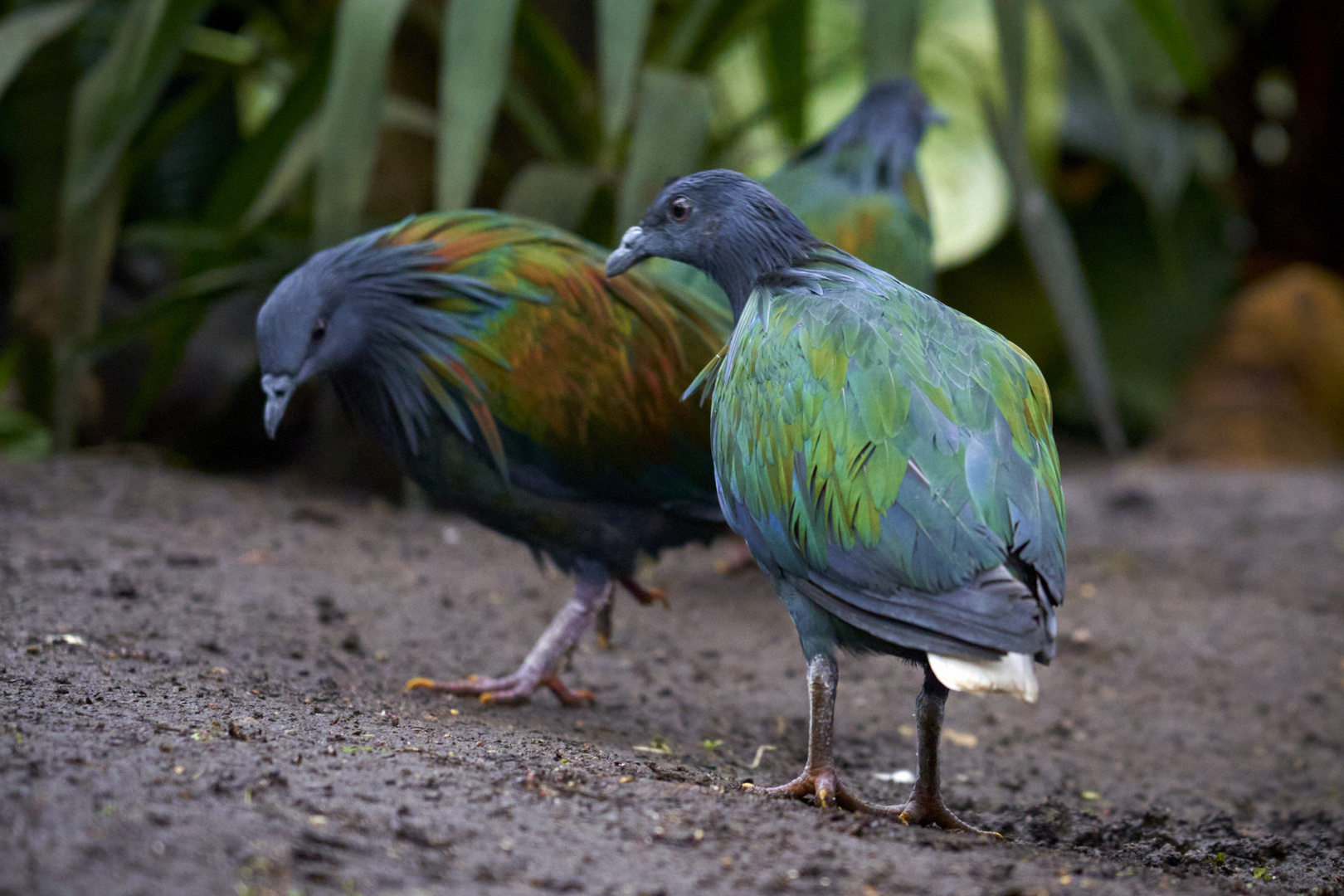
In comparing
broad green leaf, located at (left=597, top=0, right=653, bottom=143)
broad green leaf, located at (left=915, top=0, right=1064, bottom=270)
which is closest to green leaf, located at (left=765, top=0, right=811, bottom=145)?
broad green leaf, located at (left=597, top=0, right=653, bottom=143)

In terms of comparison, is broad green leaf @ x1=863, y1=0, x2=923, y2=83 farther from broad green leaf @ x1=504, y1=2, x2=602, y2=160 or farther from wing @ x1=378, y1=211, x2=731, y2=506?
wing @ x1=378, y1=211, x2=731, y2=506

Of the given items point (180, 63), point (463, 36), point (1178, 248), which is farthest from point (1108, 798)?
point (1178, 248)

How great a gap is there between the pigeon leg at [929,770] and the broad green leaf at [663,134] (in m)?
2.19

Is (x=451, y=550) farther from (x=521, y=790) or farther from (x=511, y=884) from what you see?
(x=511, y=884)

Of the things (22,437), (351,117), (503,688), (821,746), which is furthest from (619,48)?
(22,437)

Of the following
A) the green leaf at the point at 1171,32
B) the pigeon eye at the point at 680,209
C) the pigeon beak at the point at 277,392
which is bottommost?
A: the pigeon beak at the point at 277,392

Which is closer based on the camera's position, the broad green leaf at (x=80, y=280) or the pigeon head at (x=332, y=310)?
the pigeon head at (x=332, y=310)

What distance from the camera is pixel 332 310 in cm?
326

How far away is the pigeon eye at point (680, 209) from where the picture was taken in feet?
9.75

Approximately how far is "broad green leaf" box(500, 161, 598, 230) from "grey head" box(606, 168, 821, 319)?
1.70 metres

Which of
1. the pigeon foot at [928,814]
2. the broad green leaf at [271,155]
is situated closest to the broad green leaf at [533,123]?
the broad green leaf at [271,155]

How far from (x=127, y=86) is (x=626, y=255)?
8.29ft

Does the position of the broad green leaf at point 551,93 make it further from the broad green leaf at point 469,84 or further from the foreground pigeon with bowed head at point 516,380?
the foreground pigeon with bowed head at point 516,380

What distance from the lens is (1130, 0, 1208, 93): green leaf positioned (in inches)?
218
